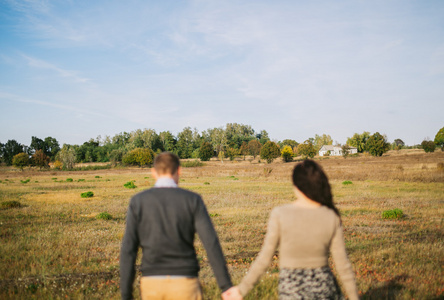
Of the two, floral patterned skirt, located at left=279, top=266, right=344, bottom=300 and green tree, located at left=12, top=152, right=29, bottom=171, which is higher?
green tree, located at left=12, top=152, right=29, bottom=171

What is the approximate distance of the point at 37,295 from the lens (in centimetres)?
588

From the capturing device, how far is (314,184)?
2.85 m

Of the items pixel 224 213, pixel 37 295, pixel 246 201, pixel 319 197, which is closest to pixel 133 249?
pixel 319 197

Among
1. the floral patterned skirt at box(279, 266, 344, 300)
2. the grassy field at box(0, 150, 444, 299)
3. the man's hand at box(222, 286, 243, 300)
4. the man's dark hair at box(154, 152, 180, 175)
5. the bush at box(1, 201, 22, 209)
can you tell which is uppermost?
the man's dark hair at box(154, 152, 180, 175)

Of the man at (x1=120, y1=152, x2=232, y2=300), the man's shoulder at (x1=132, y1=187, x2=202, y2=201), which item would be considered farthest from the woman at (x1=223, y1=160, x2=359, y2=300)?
the man's shoulder at (x1=132, y1=187, x2=202, y2=201)

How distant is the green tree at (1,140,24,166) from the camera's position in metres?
119

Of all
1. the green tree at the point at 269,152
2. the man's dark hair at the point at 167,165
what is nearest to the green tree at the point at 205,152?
the green tree at the point at 269,152

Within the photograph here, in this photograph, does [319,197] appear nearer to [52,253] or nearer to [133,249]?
[133,249]

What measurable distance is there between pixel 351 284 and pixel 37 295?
623 cm

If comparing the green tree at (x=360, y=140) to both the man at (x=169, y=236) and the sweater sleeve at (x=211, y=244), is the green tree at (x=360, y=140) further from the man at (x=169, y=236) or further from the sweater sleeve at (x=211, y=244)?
the man at (x=169, y=236)

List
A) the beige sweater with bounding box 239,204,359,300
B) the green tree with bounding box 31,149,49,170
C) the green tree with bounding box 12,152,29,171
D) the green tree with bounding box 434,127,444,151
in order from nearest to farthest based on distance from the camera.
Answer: the beige sweater with bounding box 239,204,359,300 < the green tree with bounding box 12,152,29,171 < the green tree with bounding box 31,149,49,170 < the green tree with bounding box 434,127,444,151

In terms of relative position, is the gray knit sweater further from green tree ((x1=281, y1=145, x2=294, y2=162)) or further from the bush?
green tree ((x1=281, y1=145, x2=294, y2=162))

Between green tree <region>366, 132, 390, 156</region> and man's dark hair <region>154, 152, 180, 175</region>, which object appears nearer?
man's dark hair <region>154, 152, 180, 175</region>

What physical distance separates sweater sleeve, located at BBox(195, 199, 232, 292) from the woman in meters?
0.18
